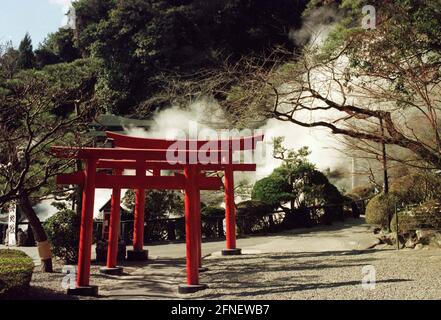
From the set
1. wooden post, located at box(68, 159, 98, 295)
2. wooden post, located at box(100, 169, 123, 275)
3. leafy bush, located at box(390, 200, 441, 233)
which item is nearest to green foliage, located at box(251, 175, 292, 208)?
leafy bush, located at box(390, 200, 441, 233)

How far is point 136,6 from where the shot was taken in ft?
98.1

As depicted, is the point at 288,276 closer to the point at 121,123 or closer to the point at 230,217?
the point at 230,217

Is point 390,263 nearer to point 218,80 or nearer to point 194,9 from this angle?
point 218,80

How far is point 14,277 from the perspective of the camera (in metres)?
6.89

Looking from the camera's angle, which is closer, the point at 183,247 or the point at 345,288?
the point at 345,288

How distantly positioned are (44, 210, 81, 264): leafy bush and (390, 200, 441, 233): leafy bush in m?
7.68

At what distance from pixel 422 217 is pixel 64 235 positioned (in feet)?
27.0

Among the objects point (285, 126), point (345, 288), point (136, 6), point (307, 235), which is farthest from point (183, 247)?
point (136, 6)

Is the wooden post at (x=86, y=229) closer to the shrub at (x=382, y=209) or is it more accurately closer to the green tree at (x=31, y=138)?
the green tree at (x=31, y=138)

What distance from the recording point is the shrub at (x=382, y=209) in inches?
569

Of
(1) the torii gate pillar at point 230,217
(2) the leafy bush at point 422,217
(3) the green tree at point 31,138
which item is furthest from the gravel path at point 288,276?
(3) the green tree at point 31,138

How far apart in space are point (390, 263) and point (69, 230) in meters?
6.91

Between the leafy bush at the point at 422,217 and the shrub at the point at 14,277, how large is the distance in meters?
8.52

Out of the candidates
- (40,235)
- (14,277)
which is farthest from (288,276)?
(40,235)
